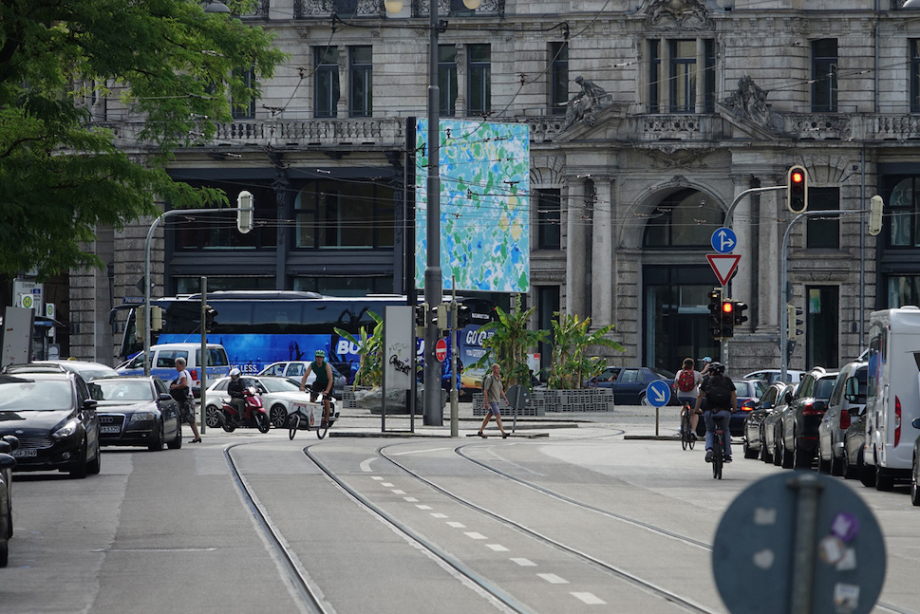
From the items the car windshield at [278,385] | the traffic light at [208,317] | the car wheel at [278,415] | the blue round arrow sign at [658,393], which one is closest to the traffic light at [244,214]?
the car windshield at [278,385]

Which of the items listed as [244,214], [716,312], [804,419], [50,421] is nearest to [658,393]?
[716,312]

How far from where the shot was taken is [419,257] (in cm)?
5006

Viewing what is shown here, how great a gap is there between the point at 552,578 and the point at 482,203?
138 feet

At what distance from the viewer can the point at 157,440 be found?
92.6ft

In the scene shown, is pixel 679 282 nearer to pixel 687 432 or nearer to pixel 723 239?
pixel 723 239

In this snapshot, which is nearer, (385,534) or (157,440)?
(385,534)

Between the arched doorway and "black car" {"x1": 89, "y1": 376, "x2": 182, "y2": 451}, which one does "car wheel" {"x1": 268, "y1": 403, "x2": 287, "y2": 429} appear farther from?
the arched doorway

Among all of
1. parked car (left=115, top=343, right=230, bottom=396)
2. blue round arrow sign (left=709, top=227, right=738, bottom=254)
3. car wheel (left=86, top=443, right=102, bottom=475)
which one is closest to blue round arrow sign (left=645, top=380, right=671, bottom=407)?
blue round arrow sign (left=709, top=227, right=738, bottom=254)

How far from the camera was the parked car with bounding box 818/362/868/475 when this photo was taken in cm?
2261

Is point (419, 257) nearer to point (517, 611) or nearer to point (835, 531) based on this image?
point (517, 611)

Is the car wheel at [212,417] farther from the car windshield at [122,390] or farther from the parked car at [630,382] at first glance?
the parked car at [630,382]

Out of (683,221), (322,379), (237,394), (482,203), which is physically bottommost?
(237,394)

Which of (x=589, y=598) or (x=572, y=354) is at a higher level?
(x=589, y=598)

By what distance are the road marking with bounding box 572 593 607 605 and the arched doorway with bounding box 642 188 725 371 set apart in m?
46.3
